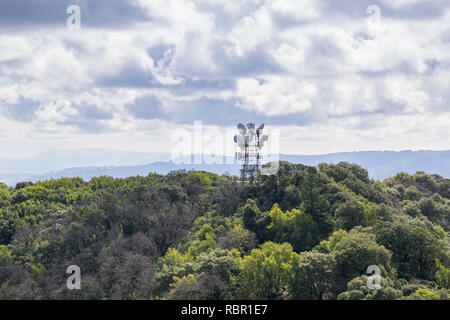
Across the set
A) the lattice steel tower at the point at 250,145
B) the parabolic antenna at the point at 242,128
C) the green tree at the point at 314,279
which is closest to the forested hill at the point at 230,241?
the green tree at the point at 314,279

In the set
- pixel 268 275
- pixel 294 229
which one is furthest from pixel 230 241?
pixel 268 275

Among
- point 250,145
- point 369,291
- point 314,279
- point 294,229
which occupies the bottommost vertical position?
point 314,279

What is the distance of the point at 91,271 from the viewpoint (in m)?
62.5

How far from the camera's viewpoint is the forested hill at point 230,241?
45062 millimetres

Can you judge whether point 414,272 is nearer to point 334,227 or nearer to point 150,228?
point 334,227

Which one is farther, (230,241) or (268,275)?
(230,241)

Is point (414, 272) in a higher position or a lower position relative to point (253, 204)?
lower

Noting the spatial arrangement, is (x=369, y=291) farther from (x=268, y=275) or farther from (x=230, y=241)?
(x=230, y=241)

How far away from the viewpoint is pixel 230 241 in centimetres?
5675

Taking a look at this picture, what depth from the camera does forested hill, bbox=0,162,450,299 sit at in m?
45.1
